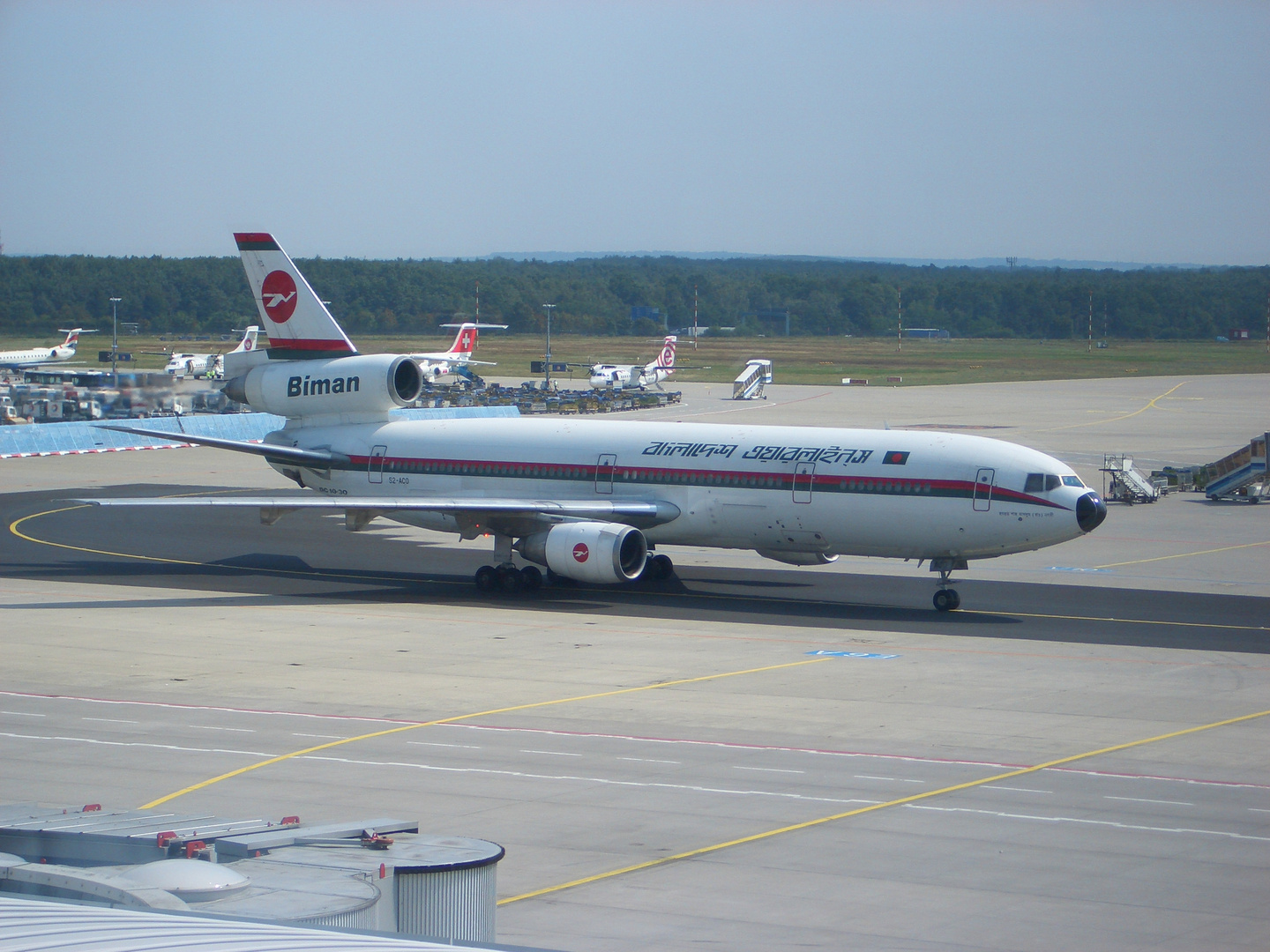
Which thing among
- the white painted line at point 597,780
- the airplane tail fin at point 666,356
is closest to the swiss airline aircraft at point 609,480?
the white painted line at point 597,780

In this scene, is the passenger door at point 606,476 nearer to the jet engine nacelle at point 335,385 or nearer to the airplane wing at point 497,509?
the airplane wing at point 497,509

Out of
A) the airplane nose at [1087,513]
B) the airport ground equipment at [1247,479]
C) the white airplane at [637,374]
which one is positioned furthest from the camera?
the white airplane at [637,374]

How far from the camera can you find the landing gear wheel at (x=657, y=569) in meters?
40.7

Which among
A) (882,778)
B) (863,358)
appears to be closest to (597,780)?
(882,778)

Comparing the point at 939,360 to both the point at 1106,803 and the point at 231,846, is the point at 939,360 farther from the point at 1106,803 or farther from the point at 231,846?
the point at 231,846

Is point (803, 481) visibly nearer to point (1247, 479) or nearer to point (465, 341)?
point (1247, 479)

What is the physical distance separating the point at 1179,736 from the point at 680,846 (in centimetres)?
1032

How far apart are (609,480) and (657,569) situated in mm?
3076

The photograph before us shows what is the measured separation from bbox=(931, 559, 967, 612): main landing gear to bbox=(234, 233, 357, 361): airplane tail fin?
18844 mm

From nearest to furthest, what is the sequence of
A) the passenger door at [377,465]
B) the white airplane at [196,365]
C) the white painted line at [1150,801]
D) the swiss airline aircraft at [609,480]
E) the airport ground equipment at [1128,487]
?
1. the white painted line at [1150,801]
2. the swiss airline aircraft at [609,480]
3. the passenger door at [377,465]
4. the airport ground equipment at [1128,487]
5. the white airplane at [196,365]

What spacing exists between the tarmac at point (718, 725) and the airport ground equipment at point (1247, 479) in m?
13.1

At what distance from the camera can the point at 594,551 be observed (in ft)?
119

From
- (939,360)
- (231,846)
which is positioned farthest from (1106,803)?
(939,360)

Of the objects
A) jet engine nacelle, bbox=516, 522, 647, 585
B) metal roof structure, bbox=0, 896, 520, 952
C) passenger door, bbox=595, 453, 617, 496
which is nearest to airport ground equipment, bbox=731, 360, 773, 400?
passenger door, bbox=595, 453, 617, 496
